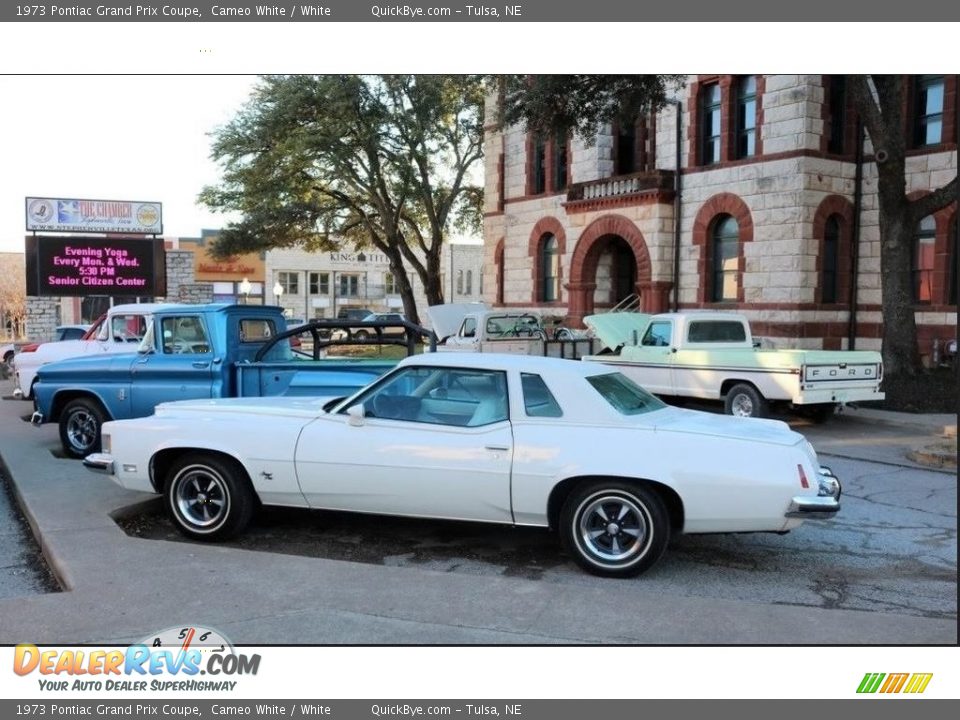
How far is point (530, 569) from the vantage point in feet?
18.4

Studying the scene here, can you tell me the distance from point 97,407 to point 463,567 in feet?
19.1

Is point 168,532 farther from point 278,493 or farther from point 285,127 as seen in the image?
point 285,127

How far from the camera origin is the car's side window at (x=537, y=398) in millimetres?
5590

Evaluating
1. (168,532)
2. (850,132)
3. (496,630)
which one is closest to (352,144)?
(850,132)

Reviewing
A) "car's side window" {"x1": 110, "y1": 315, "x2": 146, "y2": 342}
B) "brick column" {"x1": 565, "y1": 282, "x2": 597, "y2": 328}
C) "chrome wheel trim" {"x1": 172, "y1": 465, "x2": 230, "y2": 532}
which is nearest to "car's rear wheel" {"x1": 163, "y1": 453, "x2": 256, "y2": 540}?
"chrome wheel trim" {"x1": 172, "y1": 465, "x2": 230, "y2": 532}

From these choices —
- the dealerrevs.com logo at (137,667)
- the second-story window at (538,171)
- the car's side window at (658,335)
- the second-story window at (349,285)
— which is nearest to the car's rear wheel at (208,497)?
the dealerrevs.com logo at (137,667)

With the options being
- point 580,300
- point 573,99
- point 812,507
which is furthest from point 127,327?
point 580,300

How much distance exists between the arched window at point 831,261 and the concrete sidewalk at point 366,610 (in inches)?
702

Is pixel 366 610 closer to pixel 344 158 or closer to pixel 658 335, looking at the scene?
pixel 658 335

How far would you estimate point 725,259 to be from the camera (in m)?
22.7

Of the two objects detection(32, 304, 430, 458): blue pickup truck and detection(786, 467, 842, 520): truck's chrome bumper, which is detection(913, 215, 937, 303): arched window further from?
detection(786, 467, 842, 520): truck's chrome bumper

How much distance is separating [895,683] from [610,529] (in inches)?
91.5

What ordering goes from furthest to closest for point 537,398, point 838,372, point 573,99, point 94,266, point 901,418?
1. point 94,266
2. point 573,99
3. point 901,418
4. point 838,372
5. point 537,398

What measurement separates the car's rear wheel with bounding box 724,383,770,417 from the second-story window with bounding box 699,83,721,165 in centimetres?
1175
